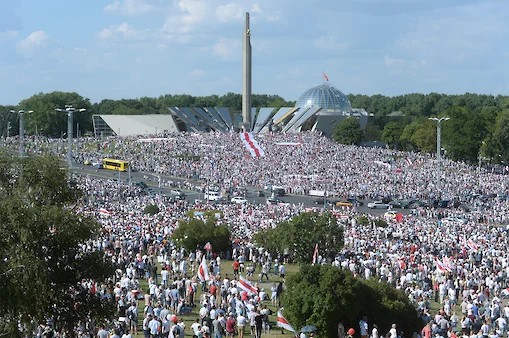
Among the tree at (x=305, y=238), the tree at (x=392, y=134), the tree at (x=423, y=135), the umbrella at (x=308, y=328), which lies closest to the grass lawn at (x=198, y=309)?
the tree at (x=305, y=238)

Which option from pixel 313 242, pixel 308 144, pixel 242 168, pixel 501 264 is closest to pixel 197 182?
pixel 242 168

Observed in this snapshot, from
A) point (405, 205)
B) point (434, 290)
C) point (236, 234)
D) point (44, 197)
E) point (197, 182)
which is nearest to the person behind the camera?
point (44, 197)

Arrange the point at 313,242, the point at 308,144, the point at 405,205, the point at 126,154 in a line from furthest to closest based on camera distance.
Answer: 1. the point at 308,144
2. the point at 126,154
3. the point at 405,205
4. the point at 313,242

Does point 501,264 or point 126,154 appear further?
point 126,154

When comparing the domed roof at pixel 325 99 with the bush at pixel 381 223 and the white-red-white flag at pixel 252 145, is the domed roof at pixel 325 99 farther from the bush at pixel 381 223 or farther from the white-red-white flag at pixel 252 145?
the bush at pixel 381 223

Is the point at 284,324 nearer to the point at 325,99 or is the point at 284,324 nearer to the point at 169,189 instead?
the point at 169,189

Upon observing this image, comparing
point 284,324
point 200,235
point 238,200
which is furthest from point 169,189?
point 284,324

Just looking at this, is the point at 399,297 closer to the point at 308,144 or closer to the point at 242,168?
the point at 242,168
